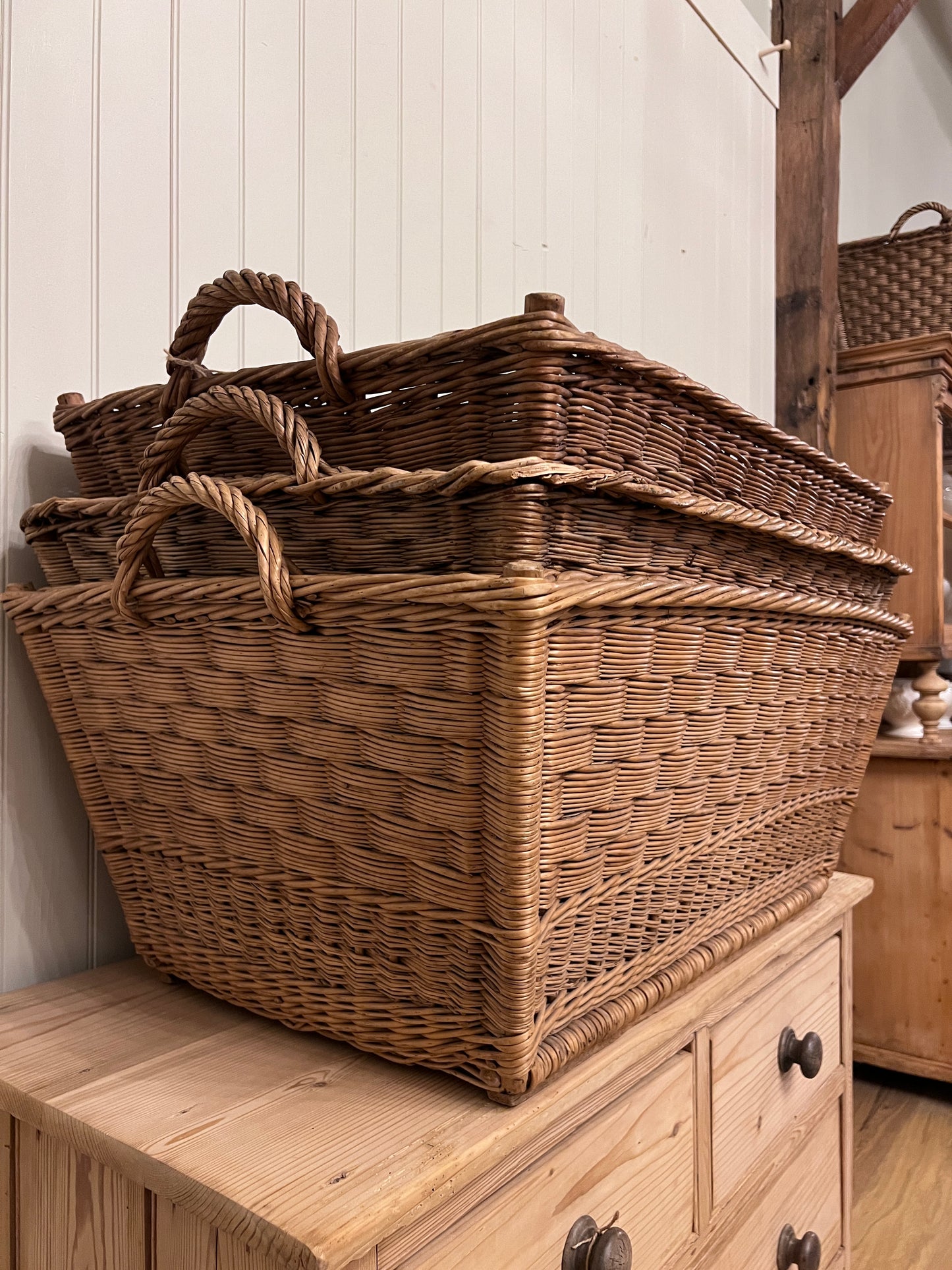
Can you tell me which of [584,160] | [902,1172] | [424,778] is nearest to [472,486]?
[424,778]

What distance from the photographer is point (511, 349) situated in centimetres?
50

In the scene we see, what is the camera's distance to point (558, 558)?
1.70ft

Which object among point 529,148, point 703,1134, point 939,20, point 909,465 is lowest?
point 703,1134

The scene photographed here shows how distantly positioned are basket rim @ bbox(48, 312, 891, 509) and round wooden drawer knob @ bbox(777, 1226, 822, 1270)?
0.72m

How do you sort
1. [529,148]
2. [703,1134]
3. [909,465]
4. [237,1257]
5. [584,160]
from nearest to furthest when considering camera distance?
[237,1257] < [703,1134] < [529,148] < [584,160] < [909,465]

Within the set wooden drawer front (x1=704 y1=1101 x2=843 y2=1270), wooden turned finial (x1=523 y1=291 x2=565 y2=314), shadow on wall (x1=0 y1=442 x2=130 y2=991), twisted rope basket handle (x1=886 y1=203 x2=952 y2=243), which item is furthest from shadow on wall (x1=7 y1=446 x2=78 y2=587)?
twisted rope basket handle (x1=886 y1=203 x2=952 y2=243)

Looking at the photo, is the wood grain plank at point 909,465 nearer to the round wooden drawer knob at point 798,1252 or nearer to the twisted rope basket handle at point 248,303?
the round wooden drawer knob at point 798,1252

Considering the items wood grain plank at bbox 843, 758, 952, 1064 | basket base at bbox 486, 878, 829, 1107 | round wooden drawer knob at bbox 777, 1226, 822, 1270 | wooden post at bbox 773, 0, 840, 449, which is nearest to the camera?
basket base at bbox 486, 878, 829, 1107

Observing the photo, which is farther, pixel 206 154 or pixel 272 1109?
pixel 206 154

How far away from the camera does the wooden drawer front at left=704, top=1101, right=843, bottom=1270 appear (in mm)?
799

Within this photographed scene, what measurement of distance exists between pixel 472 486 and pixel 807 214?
→ 1822mm

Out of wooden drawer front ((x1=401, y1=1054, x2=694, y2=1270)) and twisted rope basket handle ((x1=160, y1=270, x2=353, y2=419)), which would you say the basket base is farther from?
twisted rope basket handle ((x1=160, y1=270, x2=353, y2=419))

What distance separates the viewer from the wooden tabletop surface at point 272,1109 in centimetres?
44

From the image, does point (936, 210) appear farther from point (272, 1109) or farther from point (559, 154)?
point (272, 1109)
